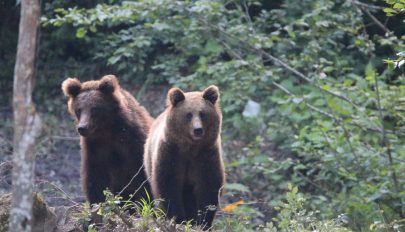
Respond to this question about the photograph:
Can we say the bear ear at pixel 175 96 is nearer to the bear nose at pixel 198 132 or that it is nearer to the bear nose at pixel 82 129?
the bear nose at pixel 198 132

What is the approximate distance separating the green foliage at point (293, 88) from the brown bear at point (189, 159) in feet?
1.53

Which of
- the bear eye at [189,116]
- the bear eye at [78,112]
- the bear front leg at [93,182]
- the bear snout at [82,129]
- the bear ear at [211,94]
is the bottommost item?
the bear front leg at [93,182]

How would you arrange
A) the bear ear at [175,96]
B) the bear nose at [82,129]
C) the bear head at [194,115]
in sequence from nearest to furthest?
the bear head at [194,115] < the bear ear at [175,96] < the bear nose at [82,129]

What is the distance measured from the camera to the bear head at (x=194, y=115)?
7.92 metres

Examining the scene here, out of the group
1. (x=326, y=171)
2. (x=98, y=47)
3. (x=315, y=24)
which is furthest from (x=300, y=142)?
(x=98, y=47)

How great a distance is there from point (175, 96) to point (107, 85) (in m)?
0.81

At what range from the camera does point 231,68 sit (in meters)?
11.6

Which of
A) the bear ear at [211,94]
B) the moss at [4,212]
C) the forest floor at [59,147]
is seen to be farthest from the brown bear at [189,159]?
the forest floor at [59,147]

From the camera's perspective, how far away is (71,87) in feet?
27.7

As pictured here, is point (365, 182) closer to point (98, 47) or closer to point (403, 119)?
point (403, 119)

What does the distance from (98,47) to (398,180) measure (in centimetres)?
546

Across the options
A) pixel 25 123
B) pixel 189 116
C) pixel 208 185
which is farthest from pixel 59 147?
pixel 25 123

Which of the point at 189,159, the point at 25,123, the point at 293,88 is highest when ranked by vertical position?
the point at 25,123

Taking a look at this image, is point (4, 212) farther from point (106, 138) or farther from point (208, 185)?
point (106, 138)
